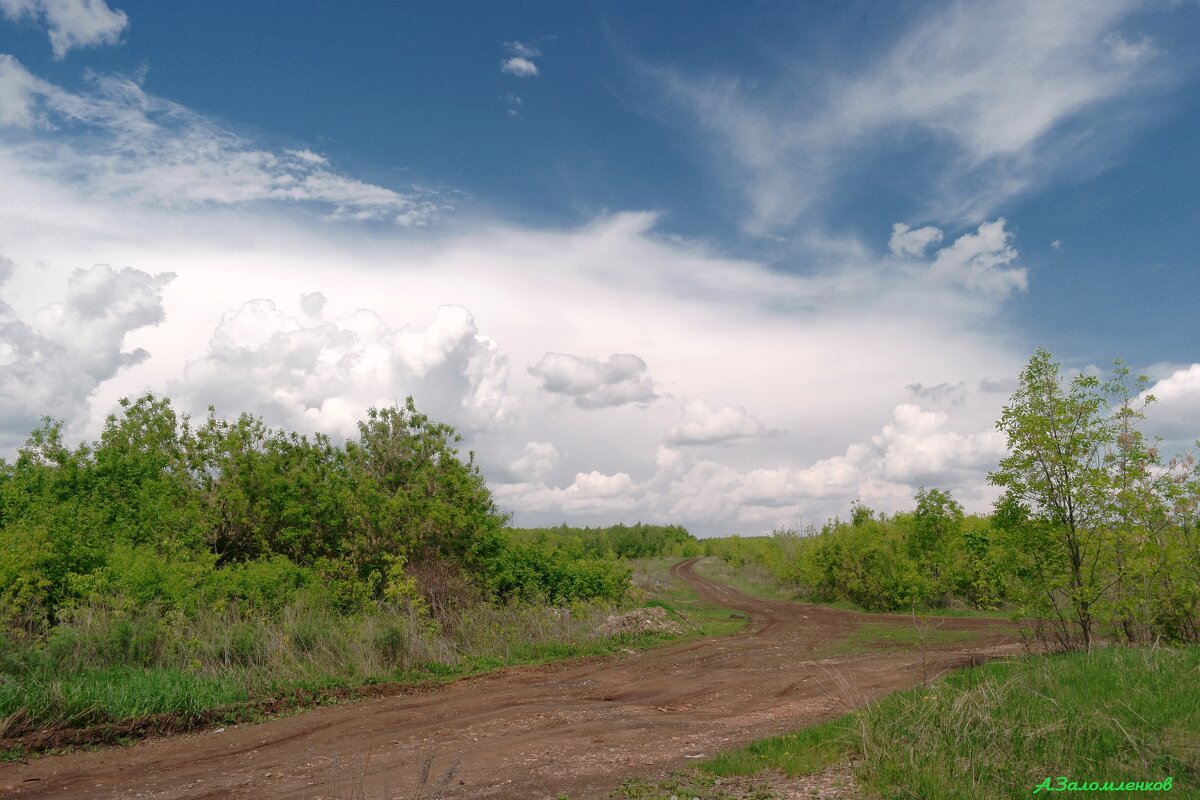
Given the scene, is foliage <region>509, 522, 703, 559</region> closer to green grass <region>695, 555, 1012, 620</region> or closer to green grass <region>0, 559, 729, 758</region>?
green grass <region>695, 555, 1012, 620</region>

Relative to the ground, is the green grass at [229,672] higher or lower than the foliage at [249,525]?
lower

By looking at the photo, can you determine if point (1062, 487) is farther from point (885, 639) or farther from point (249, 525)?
point (249, 525)

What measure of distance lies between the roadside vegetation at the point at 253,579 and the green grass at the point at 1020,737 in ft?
28.1

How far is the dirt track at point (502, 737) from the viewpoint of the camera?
8.30 metres

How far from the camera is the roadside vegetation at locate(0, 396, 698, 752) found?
1238cm

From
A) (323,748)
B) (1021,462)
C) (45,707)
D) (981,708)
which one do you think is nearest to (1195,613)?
(1021,462)

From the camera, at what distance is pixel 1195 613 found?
13531 mm

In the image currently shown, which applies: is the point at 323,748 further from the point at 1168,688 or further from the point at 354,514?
the point at 354,514

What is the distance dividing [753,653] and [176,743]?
12.7m

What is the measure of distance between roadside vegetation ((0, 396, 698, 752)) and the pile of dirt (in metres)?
0.43
